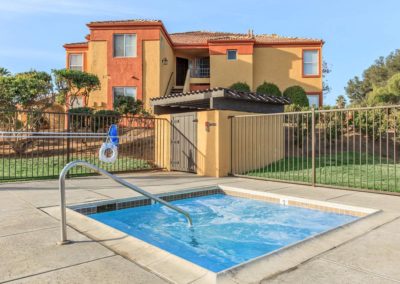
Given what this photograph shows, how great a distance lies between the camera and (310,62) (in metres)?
22.0

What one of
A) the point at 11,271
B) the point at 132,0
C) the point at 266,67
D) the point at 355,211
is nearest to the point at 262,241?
the point at 355,211

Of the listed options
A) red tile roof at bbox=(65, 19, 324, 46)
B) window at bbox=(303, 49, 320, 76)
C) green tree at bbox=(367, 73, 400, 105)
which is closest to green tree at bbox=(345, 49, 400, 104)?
green tree at bbox=(367, 73, 400, 105)

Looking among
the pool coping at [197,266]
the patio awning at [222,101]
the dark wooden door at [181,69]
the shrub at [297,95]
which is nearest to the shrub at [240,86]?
the shrub at [297,95]

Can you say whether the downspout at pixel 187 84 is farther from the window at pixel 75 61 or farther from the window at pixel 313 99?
the window at pixel 313 99

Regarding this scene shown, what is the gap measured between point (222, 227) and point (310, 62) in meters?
19.4

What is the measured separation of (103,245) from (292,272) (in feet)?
6.73

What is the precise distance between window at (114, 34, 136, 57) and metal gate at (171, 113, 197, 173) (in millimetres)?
10088

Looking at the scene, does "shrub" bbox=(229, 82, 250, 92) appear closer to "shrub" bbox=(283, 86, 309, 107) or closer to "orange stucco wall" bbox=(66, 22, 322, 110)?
"orange stucco wall" bbox=(66, 22, 322, 110)

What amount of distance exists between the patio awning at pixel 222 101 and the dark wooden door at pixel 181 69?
11.8m

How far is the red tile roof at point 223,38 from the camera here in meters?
22.0

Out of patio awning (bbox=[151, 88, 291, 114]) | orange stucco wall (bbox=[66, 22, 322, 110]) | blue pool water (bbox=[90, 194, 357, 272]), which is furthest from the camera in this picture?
orange stucco wall (bbox=[66, 22, 322, 110])

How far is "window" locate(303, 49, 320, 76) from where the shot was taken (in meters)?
21.9

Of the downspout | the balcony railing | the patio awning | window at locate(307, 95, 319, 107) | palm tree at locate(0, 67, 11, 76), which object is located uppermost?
the balcony railing

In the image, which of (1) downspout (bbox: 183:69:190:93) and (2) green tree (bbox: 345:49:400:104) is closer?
(1) downspout (bbox: 183:69:190:93)
